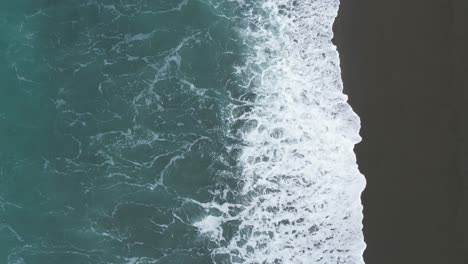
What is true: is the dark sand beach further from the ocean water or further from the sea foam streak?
the ocean water

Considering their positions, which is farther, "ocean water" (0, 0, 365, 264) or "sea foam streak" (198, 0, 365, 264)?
"sea foam streak" (198, 0, 365, 264)

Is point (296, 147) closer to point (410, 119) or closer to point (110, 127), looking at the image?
point (410, 119)

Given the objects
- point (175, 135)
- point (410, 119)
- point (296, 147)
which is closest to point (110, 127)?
point (175, 135)

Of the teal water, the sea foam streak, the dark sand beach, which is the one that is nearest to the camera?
the dark sand beach

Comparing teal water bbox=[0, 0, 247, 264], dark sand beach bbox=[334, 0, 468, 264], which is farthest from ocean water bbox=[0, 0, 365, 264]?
dark sand beach bbox=[334, 0, 468, 264]

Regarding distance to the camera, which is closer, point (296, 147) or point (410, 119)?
point (410, 119)

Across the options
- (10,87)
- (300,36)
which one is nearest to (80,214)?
(10,87)

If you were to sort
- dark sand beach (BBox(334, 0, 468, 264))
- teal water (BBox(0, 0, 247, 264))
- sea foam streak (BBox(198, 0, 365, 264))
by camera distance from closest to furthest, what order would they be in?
dark sand beach (BBox(334, 0, 468, 264)), teal water (BBox(0, 0, 247, 264)), sea foam streak (BBox(198, 0, 365, 264))

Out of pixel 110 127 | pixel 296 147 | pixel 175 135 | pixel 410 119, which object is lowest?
pixel 410 119
